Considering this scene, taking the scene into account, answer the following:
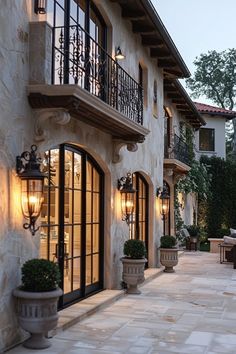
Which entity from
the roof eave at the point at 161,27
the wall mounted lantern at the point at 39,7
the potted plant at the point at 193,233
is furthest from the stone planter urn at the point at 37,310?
the potted plant at the point at 193,233

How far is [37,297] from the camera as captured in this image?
6.43m

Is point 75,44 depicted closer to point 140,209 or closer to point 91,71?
point 91,71

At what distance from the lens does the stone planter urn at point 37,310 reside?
6484 millimetres

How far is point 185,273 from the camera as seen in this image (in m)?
15.2

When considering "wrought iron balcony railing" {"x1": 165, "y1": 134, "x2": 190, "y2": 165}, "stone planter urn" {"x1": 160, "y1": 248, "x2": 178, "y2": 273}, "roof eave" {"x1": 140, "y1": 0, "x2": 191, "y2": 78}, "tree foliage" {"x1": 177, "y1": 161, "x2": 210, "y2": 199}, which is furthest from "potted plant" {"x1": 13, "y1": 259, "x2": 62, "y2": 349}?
"tree foliage" {"x1": 177, "y1": 161, "x2": 210, "y2": 199}

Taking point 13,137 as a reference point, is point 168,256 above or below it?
below

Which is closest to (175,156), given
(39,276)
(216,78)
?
(39,276)

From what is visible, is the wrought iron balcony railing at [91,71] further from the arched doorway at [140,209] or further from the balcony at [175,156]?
the balcony at [175,156]

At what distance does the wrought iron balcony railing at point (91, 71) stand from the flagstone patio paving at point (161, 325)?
385cm

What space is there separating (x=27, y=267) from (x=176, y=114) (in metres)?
15.4

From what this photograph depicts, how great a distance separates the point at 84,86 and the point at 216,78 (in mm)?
32587

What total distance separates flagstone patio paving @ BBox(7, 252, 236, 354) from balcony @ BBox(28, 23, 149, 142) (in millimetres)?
3357

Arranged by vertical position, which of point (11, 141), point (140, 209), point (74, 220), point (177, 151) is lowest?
point (74, 220)

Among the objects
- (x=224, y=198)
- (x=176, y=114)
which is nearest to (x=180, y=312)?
(x=176, y=114)
